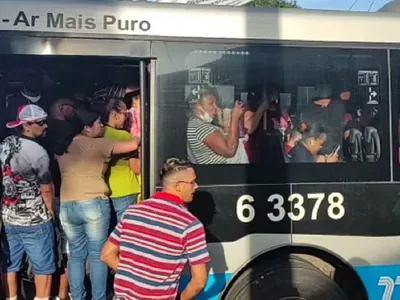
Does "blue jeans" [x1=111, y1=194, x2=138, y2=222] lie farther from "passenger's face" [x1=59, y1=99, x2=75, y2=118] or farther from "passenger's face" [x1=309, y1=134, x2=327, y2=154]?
"passenger's face" [x1=309, y1=134, x2=327, y2=154]

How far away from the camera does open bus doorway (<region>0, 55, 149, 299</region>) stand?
580 centimetres

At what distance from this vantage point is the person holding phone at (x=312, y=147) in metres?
5.54

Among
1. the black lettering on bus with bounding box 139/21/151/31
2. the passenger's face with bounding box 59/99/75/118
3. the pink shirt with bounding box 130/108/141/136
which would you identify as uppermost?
the black lettering on bus with bounding box 139/21/151/31

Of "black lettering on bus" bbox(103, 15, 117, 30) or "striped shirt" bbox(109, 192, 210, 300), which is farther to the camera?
"black lettering on bus" bbox(103, 15, 117, 30)

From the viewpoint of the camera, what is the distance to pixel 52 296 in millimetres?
6375

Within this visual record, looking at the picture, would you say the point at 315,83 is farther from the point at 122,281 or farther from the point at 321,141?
the point at 122,281

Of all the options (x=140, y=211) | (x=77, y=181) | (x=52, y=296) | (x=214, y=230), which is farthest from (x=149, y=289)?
(x=52, y=296)

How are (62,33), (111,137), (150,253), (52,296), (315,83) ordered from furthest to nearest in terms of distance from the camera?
1. (52,296)
2. (111,137)
3. (315,83)
4. (62,33)
5. (150,253)

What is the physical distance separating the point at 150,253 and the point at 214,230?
4.83ft

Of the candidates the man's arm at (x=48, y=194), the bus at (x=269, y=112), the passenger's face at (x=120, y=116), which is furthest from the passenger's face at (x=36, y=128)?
the passenger's face at (x=120, y=116)

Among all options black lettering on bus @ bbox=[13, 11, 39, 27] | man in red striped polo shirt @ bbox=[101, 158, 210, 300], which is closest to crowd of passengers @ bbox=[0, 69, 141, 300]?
black lettering on bus @ bbox=[13, 11, 39, 27]

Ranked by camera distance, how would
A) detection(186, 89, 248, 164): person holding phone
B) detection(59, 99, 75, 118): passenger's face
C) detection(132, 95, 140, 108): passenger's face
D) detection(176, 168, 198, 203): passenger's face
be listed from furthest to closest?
detection(59, 99, 75, 118): passenger's face, detection(132, 95, 140, 108): passenger's face, detection(186, 89, 248, 164): person holding phone, detection(176, 168, 198, 203): passenger's face

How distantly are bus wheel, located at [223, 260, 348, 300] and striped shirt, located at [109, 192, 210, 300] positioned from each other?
145cm

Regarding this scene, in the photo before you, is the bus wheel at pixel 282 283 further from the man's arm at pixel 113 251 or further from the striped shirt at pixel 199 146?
the man's arm at pixel 113 251
